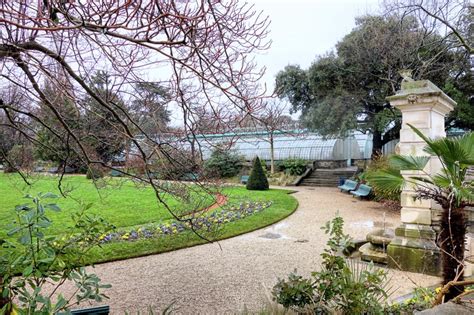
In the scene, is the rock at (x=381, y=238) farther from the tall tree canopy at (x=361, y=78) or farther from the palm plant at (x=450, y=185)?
the tall tree canopy at (x=361, y=78)

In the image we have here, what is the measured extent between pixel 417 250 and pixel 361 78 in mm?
12386

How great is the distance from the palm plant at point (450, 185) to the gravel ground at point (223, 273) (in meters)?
0.57

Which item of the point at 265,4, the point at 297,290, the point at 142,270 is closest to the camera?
the point at 297,290

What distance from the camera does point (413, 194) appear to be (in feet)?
15.9

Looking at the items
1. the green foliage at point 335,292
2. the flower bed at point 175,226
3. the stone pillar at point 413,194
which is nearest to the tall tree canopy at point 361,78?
the flower bed at point 175,226

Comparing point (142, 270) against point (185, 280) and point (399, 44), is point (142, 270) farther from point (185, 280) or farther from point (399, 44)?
point (399, 44)

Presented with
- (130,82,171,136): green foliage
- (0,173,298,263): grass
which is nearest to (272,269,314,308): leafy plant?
(0,173,298,263): grass

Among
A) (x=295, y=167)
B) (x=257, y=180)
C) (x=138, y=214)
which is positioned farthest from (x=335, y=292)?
(x=295, y=167)

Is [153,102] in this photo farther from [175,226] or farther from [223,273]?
[175,226]

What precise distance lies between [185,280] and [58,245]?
10.0 ft

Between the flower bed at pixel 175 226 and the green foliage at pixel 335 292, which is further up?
the green foliage at pixel 335 292

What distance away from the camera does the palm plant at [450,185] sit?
296 cm

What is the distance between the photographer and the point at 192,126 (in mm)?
2869

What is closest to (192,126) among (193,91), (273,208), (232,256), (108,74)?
(193,91)
